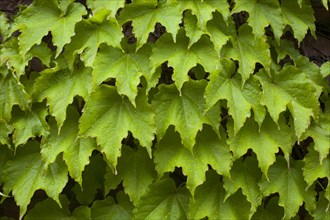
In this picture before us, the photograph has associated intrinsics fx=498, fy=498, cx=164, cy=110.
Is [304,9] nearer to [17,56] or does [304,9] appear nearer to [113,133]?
[113,133]

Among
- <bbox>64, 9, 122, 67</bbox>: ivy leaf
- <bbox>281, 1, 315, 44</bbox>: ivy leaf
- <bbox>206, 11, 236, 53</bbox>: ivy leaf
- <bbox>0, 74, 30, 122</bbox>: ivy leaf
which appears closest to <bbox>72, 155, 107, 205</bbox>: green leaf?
<bbox>0, 74, 30, 122</bbox>: ivy leaf

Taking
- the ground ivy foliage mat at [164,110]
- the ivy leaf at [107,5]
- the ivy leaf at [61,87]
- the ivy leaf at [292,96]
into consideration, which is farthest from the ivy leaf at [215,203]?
the ivy leaf at [107,5]

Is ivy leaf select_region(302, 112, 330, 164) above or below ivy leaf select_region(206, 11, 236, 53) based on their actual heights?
below

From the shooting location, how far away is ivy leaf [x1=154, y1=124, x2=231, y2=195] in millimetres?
1889

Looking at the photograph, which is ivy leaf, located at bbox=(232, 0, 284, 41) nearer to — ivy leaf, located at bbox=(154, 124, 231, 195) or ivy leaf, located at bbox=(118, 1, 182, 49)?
ivy leaf, located at bbox=(118, 1, 182, 49)

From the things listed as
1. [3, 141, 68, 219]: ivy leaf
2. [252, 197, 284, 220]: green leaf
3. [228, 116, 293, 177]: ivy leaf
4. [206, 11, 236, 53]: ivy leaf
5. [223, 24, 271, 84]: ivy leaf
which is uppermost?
[206, 11, 236, 53]: ivy leaf

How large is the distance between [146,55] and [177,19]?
0.19m

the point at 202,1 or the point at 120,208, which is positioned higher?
the point at 202,1

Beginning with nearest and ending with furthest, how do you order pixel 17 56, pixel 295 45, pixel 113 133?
1. pixel 113 133
2. pixel 17 56
3. pixel 295 45

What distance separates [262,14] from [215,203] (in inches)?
30.5

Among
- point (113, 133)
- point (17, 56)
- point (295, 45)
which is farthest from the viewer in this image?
point (295, 45)

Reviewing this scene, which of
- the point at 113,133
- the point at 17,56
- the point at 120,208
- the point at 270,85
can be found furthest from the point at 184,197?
the point at 17,56

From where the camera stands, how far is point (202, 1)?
186 cm

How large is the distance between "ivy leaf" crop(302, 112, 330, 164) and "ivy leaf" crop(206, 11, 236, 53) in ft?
1.63
